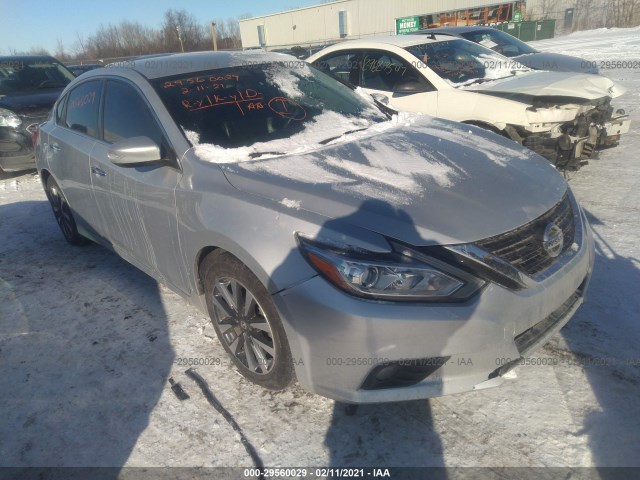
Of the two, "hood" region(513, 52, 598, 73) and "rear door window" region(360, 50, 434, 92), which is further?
"hood" region(513, 52, 598, 73)

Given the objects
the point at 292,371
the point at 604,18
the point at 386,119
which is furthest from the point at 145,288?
the point at 604,18

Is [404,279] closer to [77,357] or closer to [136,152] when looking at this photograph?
[136,152]

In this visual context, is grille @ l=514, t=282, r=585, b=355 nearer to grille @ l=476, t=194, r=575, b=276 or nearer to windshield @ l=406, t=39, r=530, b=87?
grille @ l=476, t=194, r=575, b=276

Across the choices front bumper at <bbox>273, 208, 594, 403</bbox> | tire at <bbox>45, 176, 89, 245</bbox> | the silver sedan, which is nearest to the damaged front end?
the silver sedan

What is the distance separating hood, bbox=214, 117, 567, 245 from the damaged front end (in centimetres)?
216

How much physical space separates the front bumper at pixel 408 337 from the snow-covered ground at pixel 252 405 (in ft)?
0.99

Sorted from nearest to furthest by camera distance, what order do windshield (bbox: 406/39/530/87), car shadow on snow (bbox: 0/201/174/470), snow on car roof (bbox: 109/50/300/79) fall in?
car shadow on snow (bbox: 0/201/174/470) → snow on car roof (bbox: 109/50/300/79) → windshield (bbox: 406/39/530/87)

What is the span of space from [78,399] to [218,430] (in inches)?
35.1

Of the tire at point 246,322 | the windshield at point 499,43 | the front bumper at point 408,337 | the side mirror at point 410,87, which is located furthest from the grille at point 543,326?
the windshield at point 499,43

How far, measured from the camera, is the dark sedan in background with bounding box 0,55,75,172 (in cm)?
730

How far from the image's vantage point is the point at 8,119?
7285 millimetres

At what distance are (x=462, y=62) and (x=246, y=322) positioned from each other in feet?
16.2

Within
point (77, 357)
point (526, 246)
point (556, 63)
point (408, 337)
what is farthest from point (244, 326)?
point (556, 63)

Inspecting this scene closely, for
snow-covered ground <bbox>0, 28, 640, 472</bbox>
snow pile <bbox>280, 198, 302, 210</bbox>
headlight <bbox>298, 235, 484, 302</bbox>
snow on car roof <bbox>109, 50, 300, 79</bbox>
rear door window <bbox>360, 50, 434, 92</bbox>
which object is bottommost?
snow-covered ground <bbox>0, 28, 640, 472</bbox>
